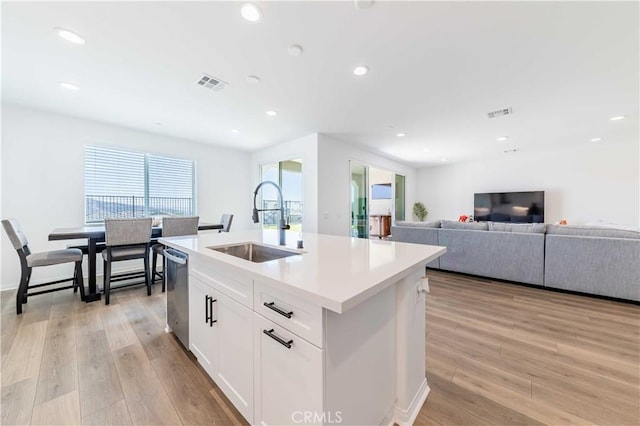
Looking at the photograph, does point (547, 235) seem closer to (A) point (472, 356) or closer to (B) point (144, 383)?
(A) point (472, 356)

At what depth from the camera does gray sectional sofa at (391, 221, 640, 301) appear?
2777 mm

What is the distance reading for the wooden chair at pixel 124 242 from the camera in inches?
112

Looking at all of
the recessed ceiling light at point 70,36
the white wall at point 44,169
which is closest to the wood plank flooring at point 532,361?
the recessed ceiling light at point 70,36

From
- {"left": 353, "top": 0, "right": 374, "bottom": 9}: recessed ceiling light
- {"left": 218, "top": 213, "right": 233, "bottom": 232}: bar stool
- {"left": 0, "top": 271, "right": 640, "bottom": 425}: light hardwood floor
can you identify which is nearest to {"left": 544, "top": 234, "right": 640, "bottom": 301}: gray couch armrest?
{"left": 0, "top": 271, "right": 640, "bottom": 425}: light hardwood floor

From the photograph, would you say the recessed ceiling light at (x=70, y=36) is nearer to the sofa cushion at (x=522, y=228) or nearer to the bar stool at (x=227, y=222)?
the bar stool at (x=227, y=222)

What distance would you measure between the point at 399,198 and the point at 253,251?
254 inches

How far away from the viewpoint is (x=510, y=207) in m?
6.48

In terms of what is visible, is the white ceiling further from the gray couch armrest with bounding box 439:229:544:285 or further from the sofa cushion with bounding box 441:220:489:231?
the gray couch armrest with bounding box 439:229:544:285

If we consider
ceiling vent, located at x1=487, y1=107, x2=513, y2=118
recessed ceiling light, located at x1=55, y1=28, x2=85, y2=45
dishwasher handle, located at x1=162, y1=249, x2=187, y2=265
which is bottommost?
dishwasher handle, located at x1=162, y1=249, x2=187, y2=265

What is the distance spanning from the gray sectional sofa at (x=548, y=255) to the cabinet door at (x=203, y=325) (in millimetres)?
3797

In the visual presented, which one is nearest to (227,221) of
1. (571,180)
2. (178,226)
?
(178,226)

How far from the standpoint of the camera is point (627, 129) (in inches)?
173

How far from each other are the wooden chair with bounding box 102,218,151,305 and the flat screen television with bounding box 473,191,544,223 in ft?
26.1

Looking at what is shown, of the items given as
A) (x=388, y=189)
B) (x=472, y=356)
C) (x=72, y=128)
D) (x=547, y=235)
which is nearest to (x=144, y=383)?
(x=472, y=356)
